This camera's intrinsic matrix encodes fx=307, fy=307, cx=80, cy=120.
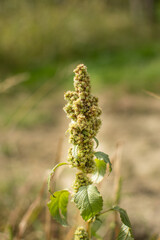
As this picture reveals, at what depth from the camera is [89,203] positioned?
754 mm

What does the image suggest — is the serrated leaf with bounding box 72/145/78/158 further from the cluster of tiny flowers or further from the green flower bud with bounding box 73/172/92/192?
the cluster of tiny flowers

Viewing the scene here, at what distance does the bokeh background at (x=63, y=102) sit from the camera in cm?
189

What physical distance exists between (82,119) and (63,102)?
3698mm

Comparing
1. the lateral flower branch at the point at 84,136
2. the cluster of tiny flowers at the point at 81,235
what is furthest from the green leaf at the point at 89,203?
the cluster of tiny flowers at the point at 81,235

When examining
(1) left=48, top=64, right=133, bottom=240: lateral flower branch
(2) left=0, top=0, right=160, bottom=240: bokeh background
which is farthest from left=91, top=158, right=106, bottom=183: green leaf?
(2) left=0, top=0, right=160, bottom=240: bokeh background

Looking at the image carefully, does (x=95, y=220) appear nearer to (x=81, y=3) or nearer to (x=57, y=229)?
(x=57, y=229)

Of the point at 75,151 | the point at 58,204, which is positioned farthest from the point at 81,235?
the point at 75,151

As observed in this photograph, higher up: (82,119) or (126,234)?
(82,119)

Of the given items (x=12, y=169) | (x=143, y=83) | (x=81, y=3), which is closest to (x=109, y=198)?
(x=12, y=169)

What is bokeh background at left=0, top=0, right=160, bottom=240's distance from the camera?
6.21ft

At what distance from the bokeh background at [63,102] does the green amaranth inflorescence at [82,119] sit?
396 millimetres

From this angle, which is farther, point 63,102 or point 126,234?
point 63,102

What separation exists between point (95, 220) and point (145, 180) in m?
1.52

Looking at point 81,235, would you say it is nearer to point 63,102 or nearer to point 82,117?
point 82,117
